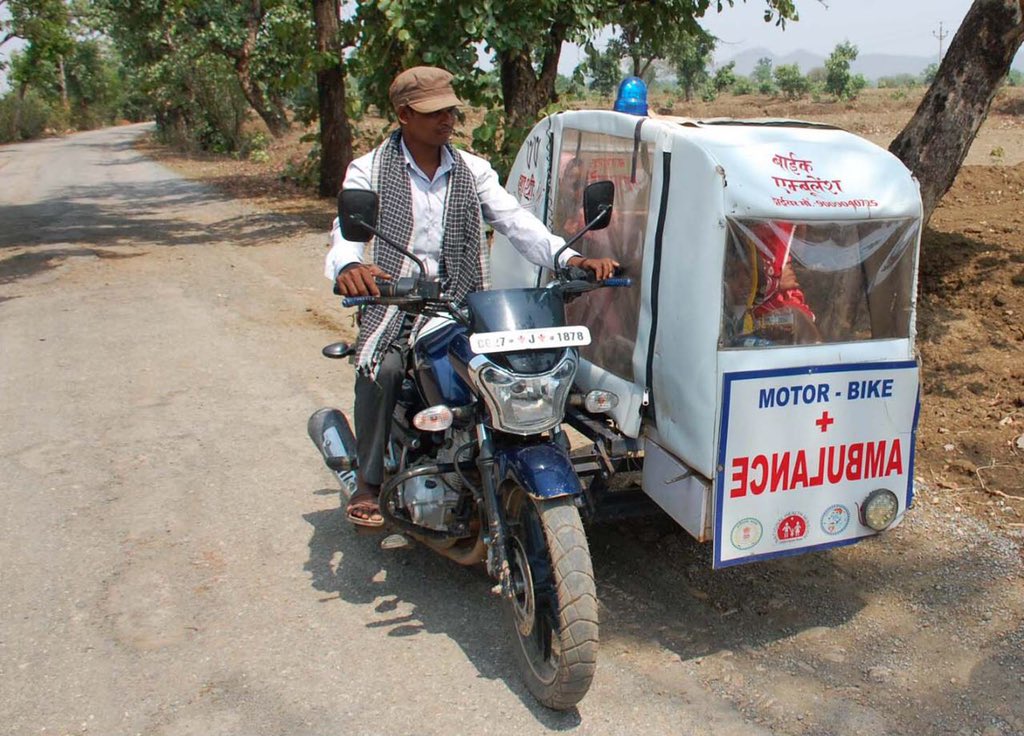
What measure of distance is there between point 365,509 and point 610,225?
4.85ft

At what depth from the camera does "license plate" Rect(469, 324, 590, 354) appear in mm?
2885

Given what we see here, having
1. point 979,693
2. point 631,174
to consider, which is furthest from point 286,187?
point 979,693

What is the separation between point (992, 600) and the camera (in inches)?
142

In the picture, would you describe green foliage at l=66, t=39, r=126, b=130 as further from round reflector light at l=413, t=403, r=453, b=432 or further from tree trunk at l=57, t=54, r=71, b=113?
round reflector light at l=413, t=403, r=453, b=432

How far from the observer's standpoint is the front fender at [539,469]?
2861mm

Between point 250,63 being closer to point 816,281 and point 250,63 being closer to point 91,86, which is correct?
point 816,281

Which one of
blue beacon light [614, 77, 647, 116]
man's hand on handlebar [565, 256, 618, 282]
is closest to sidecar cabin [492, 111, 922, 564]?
man's hand on handlebar [565, 256, 618, 282]

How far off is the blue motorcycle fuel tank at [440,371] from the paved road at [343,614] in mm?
841

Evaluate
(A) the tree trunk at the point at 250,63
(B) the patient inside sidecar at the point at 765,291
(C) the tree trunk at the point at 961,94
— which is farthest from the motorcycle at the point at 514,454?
(A) the tree trunk at the point at 250,63

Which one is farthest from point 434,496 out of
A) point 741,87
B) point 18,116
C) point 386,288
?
point 741,87

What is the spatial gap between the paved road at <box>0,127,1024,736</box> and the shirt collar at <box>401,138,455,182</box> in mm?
1595

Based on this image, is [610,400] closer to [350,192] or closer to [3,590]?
[350,192]

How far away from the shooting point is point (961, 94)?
6.00 m

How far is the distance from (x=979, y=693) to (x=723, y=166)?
1885mm
